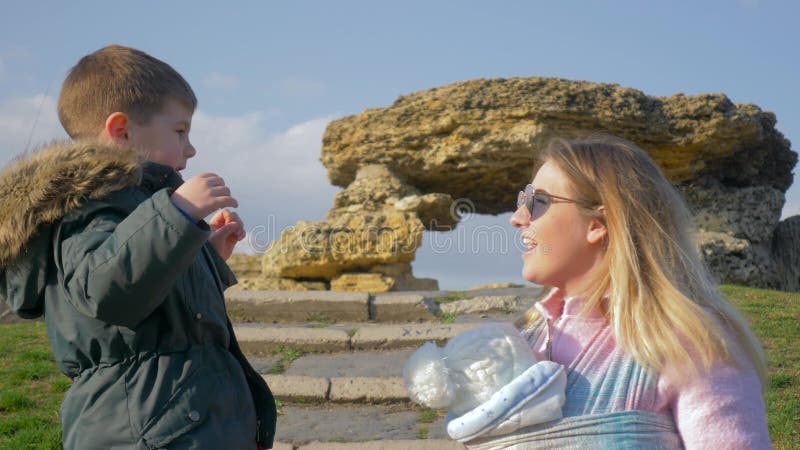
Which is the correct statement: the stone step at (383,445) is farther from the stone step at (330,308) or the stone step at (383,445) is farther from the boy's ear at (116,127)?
the stone step at (330,308)

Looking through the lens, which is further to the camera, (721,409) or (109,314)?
(109,314)

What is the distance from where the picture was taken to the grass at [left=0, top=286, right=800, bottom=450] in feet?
13.8

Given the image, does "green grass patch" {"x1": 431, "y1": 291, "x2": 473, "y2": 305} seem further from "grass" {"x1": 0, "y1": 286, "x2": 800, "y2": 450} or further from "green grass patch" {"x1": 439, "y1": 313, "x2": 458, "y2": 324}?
"grass" {"x1": 0, "y1": 286, "x2": 800, "y2": 450}

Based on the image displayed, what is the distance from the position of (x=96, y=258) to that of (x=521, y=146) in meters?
7.93

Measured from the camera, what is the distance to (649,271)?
181 centimetres

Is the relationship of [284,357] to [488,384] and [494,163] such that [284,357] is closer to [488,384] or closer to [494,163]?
[488,384]

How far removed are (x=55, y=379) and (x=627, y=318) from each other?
4907mm

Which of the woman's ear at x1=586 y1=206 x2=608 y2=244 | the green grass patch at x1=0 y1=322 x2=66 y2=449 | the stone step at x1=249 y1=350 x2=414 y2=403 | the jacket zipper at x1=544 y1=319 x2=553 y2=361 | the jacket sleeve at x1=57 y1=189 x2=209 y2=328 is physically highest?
the woman's ear at x1=586 y1=206 x2=608 y2=244

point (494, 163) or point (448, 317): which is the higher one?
point (494, 163)

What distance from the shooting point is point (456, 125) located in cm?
955

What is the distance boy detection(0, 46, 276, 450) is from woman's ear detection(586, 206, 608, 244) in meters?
0.95

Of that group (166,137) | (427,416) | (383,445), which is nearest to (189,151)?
(166,137)

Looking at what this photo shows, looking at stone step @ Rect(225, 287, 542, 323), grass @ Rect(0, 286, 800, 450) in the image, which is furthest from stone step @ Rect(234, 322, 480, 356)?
stone step @ Rect(225, 287, 542, 323)

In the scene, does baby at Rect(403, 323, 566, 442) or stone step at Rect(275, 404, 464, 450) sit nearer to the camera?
baby at Rect(403, 323, 566, 442)
